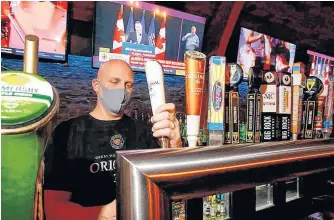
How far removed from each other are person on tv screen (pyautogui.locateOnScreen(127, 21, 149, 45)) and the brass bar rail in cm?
123

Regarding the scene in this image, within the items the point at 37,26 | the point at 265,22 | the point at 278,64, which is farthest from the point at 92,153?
the point at 278,64

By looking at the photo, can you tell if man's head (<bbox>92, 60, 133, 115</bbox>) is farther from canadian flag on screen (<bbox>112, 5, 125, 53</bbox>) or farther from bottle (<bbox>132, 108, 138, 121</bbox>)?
bottle (<bbox>132, 108, 138, 121</bbox>)

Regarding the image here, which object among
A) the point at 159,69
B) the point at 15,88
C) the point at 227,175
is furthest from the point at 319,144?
the point at 15,88

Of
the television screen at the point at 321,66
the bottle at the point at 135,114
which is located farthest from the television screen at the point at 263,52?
the bottle at the point at 135,114

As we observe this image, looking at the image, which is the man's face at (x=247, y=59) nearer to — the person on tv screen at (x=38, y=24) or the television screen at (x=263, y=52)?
the television screen at (x=263, y=52)

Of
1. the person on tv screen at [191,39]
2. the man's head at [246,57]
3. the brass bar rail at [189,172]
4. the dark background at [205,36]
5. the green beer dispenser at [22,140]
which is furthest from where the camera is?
the man's head at [246,57]

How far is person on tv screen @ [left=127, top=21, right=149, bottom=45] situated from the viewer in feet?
6.66

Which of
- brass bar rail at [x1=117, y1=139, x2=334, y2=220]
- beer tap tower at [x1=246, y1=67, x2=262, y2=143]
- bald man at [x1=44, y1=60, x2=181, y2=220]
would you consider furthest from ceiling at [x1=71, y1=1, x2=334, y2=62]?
brass bar rail at [x1=117, y1=139, x2=334, y2=220]

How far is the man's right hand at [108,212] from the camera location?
5.34 ft

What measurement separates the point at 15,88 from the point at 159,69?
0.45m

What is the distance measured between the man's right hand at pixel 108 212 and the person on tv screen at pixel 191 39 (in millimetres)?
1247

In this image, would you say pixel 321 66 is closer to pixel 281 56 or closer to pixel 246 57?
pixel 281 56

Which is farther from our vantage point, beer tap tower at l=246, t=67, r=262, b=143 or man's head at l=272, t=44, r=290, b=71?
man's head at l=272, t=44, r=290, b=71

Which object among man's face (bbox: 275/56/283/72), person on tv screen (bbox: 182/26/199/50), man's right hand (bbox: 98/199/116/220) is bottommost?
man's right hand (bbox: 98/199/116/220)
